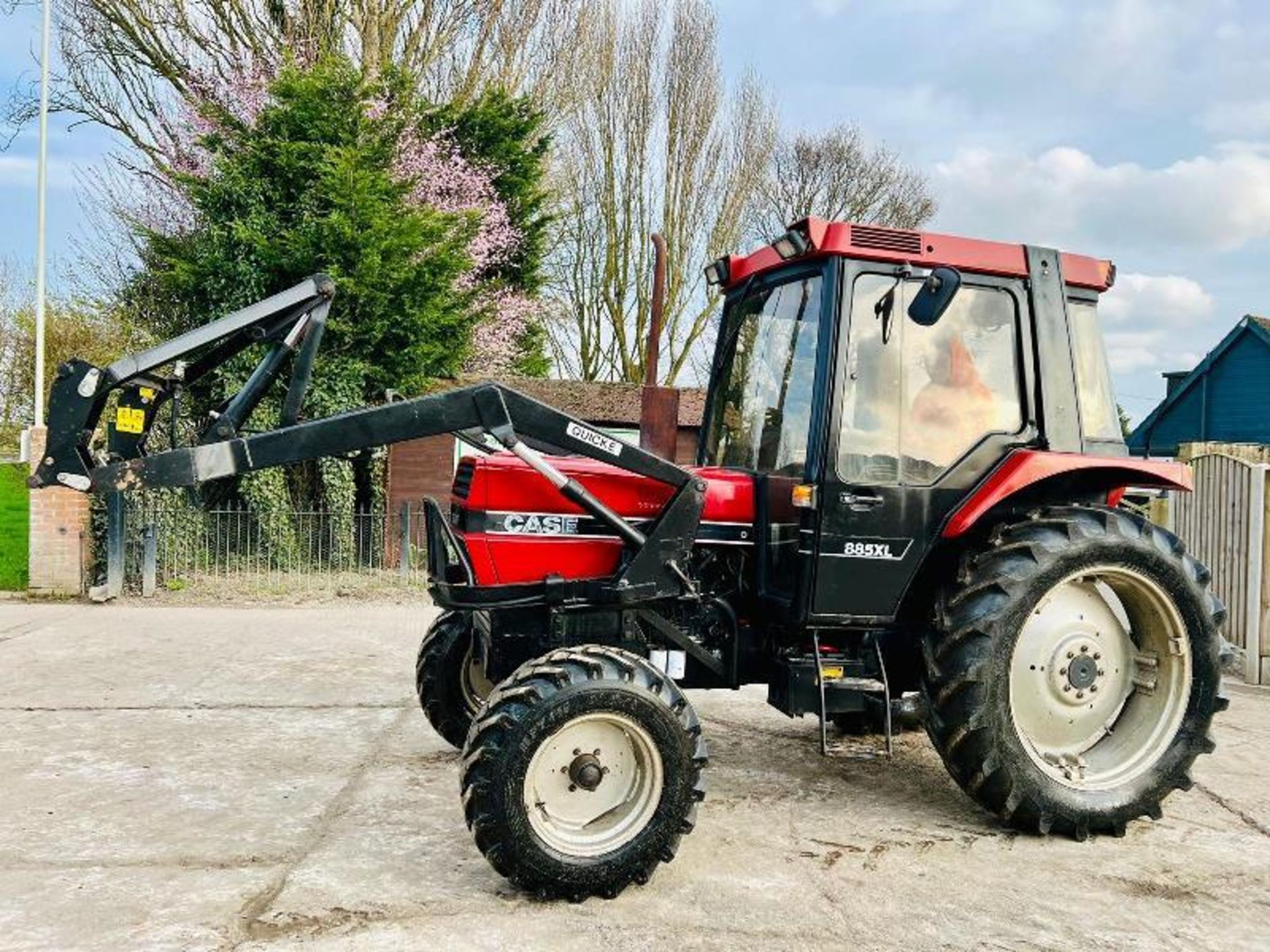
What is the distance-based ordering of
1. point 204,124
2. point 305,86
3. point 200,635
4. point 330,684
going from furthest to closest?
point 204,124 < point 305,86 < point 200,635 < point 330,684

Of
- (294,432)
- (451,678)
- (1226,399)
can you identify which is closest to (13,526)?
(451,678)

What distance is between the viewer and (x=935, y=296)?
3920 mm

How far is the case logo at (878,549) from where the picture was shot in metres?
4.31

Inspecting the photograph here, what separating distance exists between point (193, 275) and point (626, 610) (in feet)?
33.3

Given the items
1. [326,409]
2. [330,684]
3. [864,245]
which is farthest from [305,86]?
[864,245]

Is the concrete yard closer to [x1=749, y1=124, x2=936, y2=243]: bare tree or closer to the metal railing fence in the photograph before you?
the metal railing fence

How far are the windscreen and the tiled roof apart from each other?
31.1 feet

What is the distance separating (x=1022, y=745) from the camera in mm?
4285

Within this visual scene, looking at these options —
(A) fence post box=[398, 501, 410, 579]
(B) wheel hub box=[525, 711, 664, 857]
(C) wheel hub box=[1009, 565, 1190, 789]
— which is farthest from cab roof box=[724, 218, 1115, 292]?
(A) fence post box=[398, 501, 410, 579]

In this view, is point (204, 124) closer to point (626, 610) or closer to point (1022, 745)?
point (626, 610)

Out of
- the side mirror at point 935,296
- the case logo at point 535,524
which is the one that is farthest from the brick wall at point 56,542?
the side mirror at point 935,296

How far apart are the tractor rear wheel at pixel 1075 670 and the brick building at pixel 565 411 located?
9319 mm

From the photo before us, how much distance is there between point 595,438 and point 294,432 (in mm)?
1075

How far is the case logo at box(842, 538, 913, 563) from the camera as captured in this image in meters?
4.31
